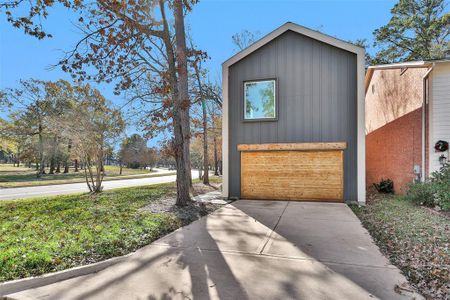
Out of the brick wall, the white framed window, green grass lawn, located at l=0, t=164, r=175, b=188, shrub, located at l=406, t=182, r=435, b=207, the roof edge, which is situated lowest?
green grass lawn, located at l=0, t=164, r=175, b=188

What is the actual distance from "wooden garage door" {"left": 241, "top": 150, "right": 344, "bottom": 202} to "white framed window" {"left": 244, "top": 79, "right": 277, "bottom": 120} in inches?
54.0

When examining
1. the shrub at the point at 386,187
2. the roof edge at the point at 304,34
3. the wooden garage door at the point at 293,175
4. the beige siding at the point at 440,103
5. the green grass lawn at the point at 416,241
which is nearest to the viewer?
the green grass lawn at the point at 416,241

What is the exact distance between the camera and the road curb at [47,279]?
288 centimetres

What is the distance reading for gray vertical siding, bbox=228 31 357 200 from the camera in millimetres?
8523

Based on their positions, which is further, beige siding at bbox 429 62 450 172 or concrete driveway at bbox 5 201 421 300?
beige siding at bbox 429 62 450 172

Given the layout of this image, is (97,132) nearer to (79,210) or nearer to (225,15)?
(79,210)

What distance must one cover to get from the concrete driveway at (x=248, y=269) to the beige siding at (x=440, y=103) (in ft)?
13.5

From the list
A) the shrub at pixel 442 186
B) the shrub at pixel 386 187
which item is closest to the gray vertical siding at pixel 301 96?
the shrub at pixel 442 186

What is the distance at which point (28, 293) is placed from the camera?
2.80m

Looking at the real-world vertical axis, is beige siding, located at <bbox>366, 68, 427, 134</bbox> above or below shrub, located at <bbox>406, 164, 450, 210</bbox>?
above

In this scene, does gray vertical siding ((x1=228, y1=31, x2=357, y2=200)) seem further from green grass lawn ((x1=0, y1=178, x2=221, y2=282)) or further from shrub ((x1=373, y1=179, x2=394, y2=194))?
green grass lawn ((x1=0, y1=178, x2=221, y2=282))

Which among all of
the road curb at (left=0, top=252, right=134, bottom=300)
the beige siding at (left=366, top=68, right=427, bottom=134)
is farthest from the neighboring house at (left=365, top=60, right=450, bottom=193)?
the road curb at (left=0, top=252, right=134, bottom=300)

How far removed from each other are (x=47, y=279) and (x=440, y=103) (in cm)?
933

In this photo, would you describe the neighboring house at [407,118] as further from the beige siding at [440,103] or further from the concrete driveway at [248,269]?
the concrete driveway at [248,269]
